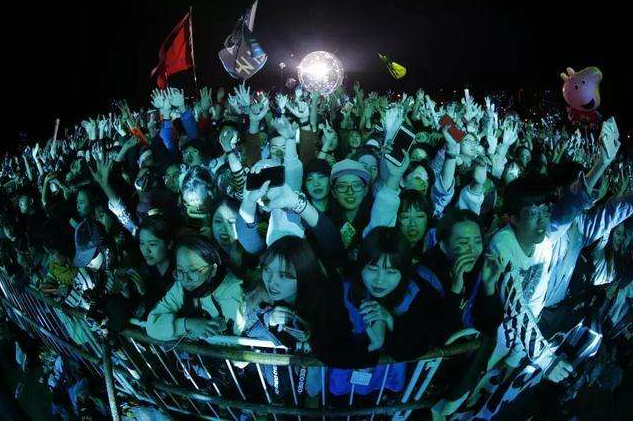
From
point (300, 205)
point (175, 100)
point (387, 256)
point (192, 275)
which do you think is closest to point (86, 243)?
point (192, 275)

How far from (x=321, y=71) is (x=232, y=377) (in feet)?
26.8

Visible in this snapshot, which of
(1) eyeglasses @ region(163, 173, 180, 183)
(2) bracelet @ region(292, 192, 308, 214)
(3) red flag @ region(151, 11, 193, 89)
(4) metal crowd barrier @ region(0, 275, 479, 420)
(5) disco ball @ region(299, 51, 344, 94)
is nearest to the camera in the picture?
(4) metal crowd barrier @ region(0, 275, 479, 420)

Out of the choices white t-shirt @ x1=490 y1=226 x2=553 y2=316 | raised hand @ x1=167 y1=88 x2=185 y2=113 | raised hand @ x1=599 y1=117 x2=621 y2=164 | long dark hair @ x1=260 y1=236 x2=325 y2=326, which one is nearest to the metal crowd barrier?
long dark hair @ x1=260 y1=236 x2=325 y2=326

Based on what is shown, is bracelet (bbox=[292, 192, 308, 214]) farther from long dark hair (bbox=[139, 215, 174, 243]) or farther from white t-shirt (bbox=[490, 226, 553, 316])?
white t-shirt (bbox=[490, 226, 553, 316])

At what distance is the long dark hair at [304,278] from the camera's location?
240 cm

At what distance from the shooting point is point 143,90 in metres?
18.1

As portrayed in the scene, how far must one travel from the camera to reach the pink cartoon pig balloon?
9.44 metres

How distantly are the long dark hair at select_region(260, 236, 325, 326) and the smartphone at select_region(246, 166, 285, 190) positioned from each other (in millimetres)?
494

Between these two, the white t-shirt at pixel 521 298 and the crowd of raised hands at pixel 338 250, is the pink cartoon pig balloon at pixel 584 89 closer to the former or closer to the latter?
the crowd of raised hands at pixel 338 250


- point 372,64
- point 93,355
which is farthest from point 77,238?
point 372,64

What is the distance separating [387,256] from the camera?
7.93 ft

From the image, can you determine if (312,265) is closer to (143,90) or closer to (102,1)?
(102,1)

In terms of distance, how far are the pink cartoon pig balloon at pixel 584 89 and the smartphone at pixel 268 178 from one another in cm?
894

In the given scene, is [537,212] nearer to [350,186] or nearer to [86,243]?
[350,186]
